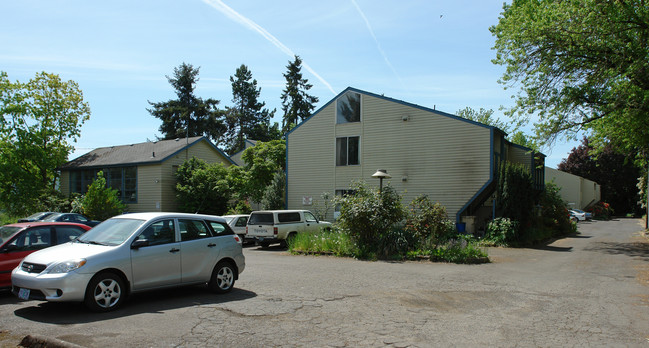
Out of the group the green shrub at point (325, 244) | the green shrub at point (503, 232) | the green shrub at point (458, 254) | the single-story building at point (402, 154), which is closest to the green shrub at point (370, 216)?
the green shrub at point (325, 244)

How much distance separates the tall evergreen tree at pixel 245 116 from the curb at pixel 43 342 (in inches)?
2264

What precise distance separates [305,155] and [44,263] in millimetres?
19862

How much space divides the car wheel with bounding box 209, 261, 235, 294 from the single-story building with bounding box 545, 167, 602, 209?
5327 cm

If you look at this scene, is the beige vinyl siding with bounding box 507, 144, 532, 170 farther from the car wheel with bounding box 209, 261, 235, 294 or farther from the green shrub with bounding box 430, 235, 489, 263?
the car wheel with bounding box 209, 261, 235, 294

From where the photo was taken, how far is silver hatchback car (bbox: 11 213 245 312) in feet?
23.3

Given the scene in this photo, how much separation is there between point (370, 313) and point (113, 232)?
475 cm

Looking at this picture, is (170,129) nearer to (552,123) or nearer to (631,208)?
(552,123)

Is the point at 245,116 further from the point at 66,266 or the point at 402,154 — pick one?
the point at 66,266

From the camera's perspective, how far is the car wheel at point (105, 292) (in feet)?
23.5

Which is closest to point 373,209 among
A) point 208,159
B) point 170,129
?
point 208,159

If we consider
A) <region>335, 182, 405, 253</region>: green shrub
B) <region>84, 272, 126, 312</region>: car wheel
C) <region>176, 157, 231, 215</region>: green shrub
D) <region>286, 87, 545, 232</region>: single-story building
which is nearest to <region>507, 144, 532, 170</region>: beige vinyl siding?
<region>286, 87, 545, 232</region>: single-story building

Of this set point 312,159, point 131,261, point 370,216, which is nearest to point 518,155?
point 312,159

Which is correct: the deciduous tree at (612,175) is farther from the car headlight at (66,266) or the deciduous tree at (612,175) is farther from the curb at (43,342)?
the curb at (43,342)

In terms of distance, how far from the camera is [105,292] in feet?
24.1
